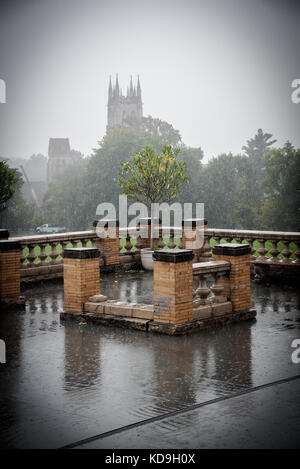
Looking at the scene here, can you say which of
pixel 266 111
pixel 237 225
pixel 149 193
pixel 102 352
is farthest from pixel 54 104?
pixel 102 352

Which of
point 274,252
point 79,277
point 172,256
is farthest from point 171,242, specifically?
point 172,256

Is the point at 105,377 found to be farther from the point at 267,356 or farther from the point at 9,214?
the point at 9,214

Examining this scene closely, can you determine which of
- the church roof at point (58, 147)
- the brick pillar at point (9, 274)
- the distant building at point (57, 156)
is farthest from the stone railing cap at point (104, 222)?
the church roof at point (58, 147)

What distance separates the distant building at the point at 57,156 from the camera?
477ft

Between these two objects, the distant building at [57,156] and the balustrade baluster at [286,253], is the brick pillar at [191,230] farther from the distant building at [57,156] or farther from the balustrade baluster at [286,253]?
Answer: the distant building at [57,156]

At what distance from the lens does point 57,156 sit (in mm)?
145750

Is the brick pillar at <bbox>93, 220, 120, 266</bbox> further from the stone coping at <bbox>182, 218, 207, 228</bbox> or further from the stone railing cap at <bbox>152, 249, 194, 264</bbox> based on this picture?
the stone railing cap at <bbox>152, 249, 194, 264</bbox>

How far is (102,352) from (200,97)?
163075 millimetres

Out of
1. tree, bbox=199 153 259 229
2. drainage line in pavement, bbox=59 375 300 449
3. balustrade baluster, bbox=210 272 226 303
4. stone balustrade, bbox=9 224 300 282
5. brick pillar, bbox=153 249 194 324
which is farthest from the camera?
tree, bbox=199 153 259 229

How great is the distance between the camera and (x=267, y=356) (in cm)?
888

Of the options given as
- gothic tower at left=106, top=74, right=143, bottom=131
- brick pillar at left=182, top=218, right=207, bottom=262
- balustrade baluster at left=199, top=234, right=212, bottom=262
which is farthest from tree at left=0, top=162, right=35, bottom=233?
gothic tower at left=106, top=74, right=143, bottom=131

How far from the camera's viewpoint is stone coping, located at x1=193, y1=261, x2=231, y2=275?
10.7m

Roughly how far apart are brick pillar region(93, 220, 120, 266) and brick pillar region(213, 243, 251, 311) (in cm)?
686

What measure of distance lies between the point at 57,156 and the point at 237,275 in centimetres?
13760
